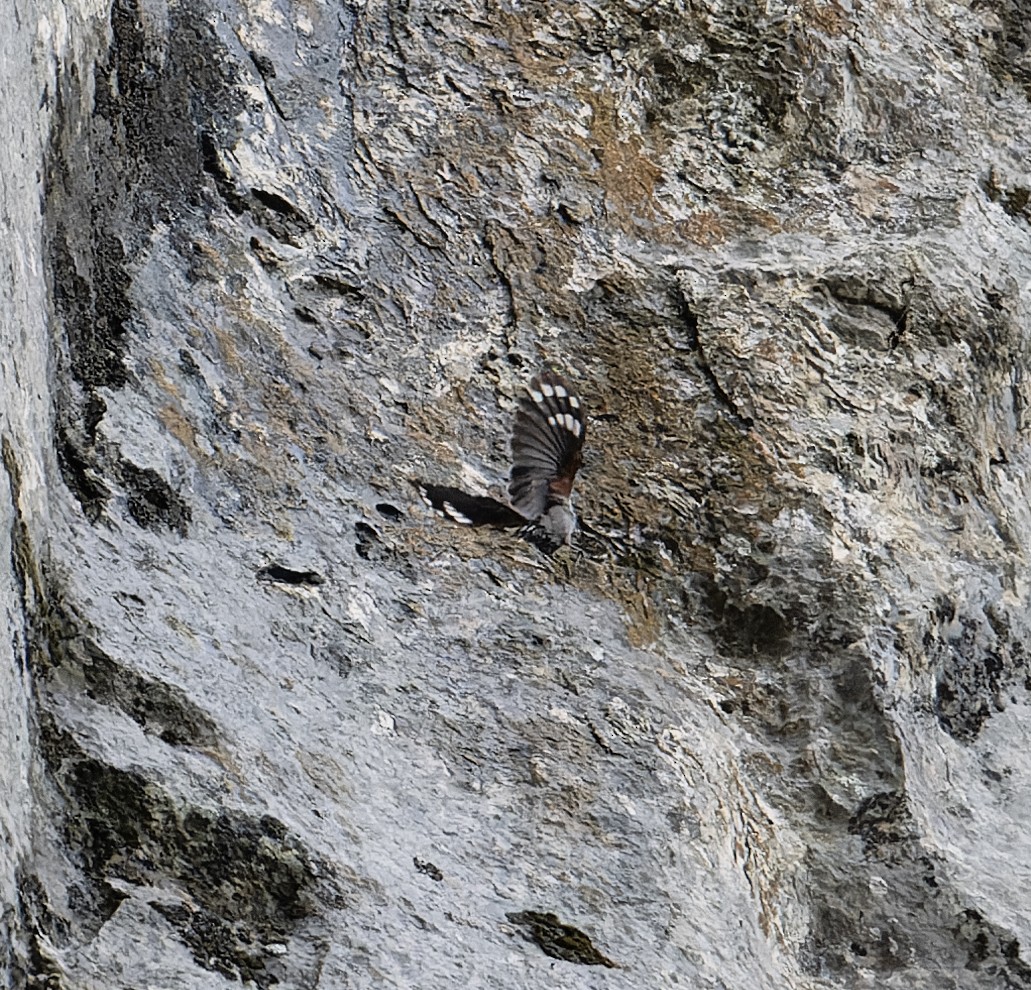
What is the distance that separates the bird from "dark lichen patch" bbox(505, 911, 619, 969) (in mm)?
1945

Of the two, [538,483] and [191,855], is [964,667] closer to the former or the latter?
[538,483]

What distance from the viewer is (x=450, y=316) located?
6.74 metres

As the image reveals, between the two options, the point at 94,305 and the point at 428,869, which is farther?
the point at 94,305

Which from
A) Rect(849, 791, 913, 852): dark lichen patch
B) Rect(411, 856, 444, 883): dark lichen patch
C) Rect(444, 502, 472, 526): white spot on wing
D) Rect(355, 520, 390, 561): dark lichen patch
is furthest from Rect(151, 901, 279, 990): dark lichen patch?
Rect(849, 791, 913, 852): dark lichen patch

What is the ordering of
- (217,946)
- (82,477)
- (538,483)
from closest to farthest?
1. (217,946)
2. (82,477)
3. (538,483)

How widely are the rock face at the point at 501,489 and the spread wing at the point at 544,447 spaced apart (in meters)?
0.12

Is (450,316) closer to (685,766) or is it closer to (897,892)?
(685,766)

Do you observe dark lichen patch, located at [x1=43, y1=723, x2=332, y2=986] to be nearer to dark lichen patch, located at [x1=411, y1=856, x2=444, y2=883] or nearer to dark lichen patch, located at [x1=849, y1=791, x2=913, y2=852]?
dark lichen patch, located at [x1=411, y1=856, x2=444, y2=883]

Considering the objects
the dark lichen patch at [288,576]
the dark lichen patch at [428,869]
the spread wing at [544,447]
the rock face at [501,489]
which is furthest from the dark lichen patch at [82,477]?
the dark lichen patch at [428,869]

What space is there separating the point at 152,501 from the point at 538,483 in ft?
6.60

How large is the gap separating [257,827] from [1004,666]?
163 inches

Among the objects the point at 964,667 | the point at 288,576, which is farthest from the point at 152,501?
the point at 964,667

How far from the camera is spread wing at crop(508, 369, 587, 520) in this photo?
6.50 metres

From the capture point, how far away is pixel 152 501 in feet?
19.7
